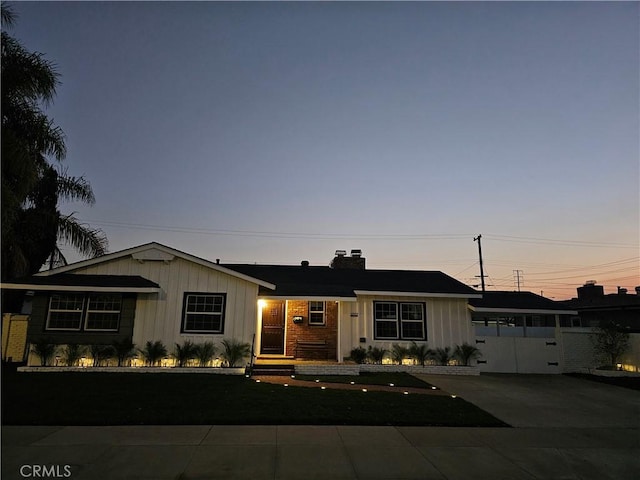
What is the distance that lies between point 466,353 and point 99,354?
12.4m

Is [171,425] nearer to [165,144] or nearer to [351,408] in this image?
[351,408]

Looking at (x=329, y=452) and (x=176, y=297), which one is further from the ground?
(x=176, y=297)

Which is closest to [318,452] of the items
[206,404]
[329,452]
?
[329,452]

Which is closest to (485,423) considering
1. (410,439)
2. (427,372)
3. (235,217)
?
(410,439)

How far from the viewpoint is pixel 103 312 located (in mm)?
12148

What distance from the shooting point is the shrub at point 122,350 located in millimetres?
11516

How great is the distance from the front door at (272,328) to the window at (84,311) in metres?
5.24

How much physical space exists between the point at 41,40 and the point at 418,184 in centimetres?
1498

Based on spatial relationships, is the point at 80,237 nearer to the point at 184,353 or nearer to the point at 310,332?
the point at 184,353

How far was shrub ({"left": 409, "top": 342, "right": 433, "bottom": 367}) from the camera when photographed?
13.2 m

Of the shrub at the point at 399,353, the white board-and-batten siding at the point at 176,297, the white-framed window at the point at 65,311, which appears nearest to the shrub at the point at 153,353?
the white board-and-batten siding at the point at 176,297

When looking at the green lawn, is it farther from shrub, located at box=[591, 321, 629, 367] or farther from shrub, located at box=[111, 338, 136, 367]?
shrub, located at box=[591, 321, 629, 367]

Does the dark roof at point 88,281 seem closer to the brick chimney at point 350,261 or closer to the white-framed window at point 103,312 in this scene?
the white-framed window at point 103,312

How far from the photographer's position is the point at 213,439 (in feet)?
17.4
